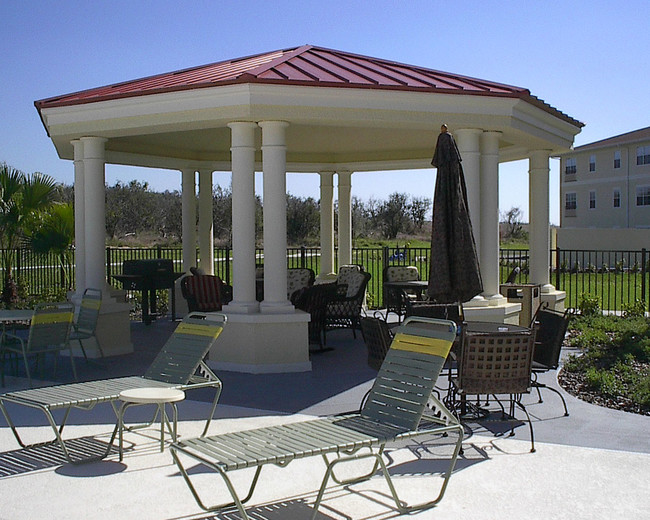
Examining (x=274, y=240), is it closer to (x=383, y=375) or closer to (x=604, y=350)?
(x=383, y=375)

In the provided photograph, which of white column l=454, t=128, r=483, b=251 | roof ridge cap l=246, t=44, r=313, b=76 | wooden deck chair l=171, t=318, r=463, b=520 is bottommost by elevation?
wooden deck chair l=171, t=318, r=463, b=520

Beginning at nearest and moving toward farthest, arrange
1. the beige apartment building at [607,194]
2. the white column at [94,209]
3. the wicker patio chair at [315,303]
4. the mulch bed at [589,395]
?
the mulch bed at [589,395]
the wicker patio chair at [315,303]
the white column at [94,209]
the beige apartment building at [607,194]

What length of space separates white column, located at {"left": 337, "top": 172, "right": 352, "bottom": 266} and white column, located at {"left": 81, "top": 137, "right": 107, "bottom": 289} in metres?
6.62

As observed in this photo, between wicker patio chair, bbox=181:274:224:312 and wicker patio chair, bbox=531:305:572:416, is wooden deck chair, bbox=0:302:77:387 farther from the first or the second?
wicker patio chair, bbox=531:305:572:416

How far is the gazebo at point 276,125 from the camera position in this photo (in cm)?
909

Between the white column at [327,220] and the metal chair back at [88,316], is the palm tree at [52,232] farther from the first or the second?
the metal chair back at [88,316]

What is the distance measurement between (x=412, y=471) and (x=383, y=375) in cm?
73

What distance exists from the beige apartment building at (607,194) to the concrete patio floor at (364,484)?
36.8 m

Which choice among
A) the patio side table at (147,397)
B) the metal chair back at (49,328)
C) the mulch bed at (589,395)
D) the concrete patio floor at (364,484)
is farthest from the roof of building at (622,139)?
the patio side table at (147,397)

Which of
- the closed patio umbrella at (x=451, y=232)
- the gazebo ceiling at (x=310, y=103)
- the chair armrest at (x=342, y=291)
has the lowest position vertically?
the chair armrest at (x=342, y=291)

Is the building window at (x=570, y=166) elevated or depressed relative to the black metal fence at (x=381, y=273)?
elevated

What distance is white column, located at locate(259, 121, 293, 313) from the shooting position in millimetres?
9266

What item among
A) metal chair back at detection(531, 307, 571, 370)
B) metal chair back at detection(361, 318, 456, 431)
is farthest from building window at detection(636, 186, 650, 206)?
metal chair back at detection(361, 318, 456, 431)

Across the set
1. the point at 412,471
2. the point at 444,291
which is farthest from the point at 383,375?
the point at 444,291
